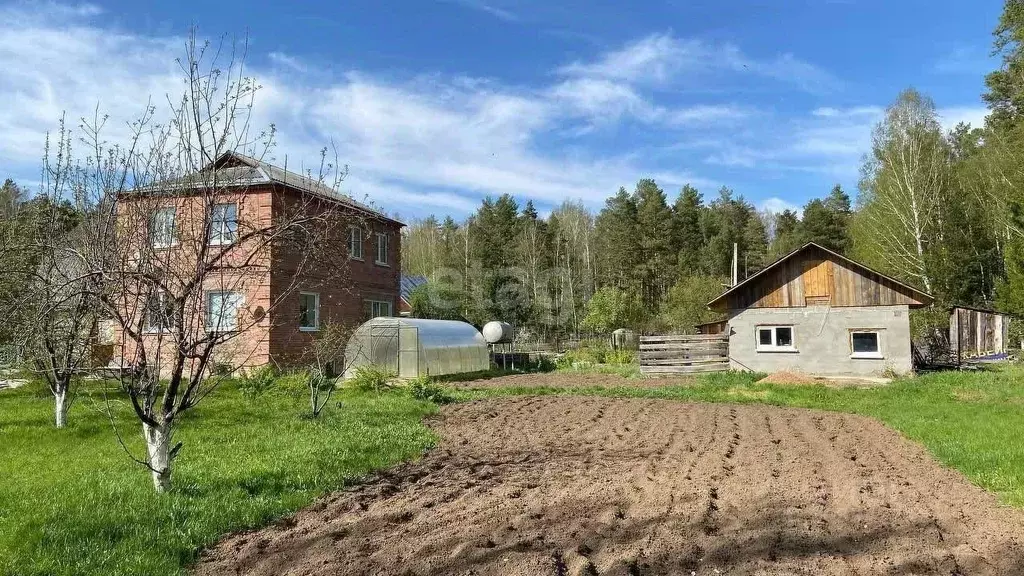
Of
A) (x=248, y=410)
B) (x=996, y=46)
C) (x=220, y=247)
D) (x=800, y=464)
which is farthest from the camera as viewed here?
(x=996, y=46)

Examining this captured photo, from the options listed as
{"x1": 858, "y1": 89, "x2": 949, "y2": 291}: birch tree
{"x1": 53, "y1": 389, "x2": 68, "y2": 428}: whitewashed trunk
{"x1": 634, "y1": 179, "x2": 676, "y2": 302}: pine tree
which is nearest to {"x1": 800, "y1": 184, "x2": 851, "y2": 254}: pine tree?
{"x1": 634, "y1": 179, "x2": 676, "y2": 302}: pine tree

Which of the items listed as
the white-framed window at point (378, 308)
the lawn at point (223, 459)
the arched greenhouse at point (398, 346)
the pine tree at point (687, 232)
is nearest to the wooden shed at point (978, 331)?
the lawn at point (223, 459)

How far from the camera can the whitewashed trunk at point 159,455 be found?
18.5ft

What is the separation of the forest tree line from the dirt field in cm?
2202

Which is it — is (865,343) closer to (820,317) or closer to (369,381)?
(820,317)

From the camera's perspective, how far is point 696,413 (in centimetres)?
1205

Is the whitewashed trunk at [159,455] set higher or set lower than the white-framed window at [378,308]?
lower

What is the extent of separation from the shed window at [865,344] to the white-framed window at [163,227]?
791 inches

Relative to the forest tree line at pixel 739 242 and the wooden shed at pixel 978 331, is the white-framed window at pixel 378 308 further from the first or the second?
the wooden shed at pixel 978 331

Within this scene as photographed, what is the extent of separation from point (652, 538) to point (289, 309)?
1579cm

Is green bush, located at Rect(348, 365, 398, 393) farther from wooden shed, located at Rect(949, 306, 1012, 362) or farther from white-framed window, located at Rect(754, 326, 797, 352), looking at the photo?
wooden shed, located at Rect(949, 306, 1012, 362)

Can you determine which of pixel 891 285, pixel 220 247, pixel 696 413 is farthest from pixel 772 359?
pixel 220 247

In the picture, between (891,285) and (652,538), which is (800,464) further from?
(891,285)

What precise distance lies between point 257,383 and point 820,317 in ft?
55.5
